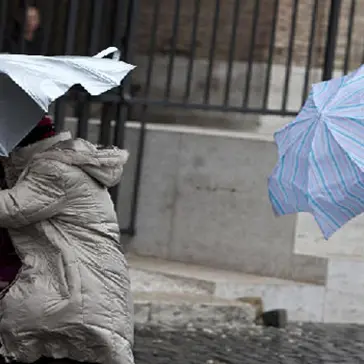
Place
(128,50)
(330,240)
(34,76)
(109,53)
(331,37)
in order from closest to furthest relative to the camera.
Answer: (34,76), (109,53), (128,50), (330,240), (331,37)

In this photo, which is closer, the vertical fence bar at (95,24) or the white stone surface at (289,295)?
the white stone surface at (289,295)

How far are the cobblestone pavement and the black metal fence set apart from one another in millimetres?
1716

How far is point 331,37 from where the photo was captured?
36.9 feet

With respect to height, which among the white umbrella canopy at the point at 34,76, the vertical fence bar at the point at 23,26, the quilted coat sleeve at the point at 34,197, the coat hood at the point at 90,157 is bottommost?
the quilted coat sleeve at the point at 34,197

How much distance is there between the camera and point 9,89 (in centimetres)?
632

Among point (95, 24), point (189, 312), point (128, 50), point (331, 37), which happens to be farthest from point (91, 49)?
point (189, 312)

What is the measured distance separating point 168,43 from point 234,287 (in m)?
2.99

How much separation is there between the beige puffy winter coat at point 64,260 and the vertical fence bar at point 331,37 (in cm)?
475

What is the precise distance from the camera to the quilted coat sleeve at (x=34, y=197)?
654 centimetres

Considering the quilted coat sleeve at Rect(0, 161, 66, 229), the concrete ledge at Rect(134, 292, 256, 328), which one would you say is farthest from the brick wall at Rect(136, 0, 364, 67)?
the quilted coat sleeve at Rect(0, 161, 66, 229)

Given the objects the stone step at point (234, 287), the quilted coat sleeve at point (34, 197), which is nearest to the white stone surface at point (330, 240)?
the stone step at point (234, 287)

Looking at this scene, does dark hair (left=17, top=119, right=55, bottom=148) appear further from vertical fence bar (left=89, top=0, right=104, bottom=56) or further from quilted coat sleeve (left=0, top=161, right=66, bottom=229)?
vertical fence bar (left=89, top=0, right=104, bottom=56)

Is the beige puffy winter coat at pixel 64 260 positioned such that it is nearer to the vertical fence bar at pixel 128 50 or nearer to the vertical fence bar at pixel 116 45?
the vertical fence bar at pixel 128 50

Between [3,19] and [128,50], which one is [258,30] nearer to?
[128,50]
